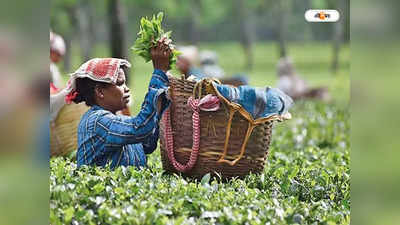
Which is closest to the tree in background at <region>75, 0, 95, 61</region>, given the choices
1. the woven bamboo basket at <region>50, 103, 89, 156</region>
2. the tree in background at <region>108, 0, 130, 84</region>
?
the tree in background at <region>108, 0, 130, 84</region>

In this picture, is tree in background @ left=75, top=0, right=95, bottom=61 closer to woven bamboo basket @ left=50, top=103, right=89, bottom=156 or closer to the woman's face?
Answer: woven bamboo basket @ left=50, top=103, right=89, bottom=156

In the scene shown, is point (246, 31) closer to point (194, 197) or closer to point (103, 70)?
point (103, 70)

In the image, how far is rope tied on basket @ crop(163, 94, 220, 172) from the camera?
3615 millimetres

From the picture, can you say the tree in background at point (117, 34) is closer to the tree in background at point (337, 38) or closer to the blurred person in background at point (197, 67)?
the blurred person in background at point (197, 67)

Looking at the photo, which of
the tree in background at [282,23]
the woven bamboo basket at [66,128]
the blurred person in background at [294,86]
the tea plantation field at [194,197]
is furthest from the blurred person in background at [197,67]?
the tree in background at [282,23]

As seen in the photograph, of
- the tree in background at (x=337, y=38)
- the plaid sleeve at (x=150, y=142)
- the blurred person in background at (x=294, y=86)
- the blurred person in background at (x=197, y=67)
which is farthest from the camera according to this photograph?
the tree in background at (x=337, y=38)

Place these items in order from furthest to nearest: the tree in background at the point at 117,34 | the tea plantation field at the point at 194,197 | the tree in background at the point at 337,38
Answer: the tree in background at the point at 337,38
the tree in background at the point at 117,34
the tea plantation field at the point at 194,197

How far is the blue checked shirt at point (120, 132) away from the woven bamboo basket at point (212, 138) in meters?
0.08

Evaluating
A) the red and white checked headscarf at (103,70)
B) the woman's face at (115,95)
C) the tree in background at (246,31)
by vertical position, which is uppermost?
the red and white checked headscarf at (103,70)

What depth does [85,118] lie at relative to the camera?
368cm

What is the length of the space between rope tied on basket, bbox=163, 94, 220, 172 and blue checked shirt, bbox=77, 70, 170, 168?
6 cm

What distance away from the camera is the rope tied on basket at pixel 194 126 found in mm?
3615
